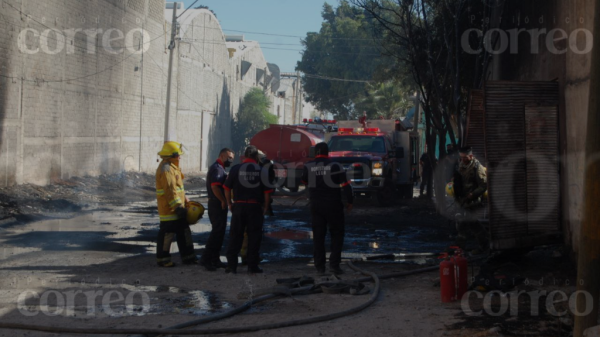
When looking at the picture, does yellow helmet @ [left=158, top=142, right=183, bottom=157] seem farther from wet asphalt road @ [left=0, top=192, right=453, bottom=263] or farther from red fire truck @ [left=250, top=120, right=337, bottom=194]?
red fire truck @ [left=250, top=120, right=337, bottom=194]

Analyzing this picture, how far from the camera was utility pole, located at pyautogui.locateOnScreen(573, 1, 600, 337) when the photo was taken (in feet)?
14.6

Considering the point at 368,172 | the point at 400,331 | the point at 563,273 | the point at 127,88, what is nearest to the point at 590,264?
the point at 400,331

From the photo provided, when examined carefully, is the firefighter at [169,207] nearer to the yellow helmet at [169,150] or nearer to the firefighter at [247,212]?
the yellow helmet at [169,150]

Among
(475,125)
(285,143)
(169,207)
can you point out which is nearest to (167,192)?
(169,207)

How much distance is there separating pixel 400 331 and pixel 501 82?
4.59 m

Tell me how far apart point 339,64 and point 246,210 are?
50268mm

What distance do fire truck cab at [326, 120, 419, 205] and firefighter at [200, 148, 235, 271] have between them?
963 cm

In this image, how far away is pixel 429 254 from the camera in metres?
11.4

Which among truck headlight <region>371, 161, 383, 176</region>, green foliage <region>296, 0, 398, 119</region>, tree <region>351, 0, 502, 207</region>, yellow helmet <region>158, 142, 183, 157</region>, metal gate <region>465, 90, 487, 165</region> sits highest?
green foliage <region>296, 0, 398, 119</region>

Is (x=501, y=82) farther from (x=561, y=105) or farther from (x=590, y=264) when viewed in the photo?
(x=590, y=264)

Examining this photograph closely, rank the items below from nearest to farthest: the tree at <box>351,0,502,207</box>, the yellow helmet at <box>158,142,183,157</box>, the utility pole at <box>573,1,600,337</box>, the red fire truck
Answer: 1. the utility pole at <box>573,1,600,337</box>
2. the yellow helmet at <box>158,142,183,157</box>
3. the tree at <box>351,0,502,207</box>
4. the red fire truck

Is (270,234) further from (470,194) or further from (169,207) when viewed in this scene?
(470,194)

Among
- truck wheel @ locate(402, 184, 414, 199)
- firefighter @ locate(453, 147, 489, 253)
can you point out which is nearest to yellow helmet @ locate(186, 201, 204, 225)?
firefighter @ locate(453, 147, 489, 253)

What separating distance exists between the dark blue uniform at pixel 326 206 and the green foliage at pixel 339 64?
45.8 metres
